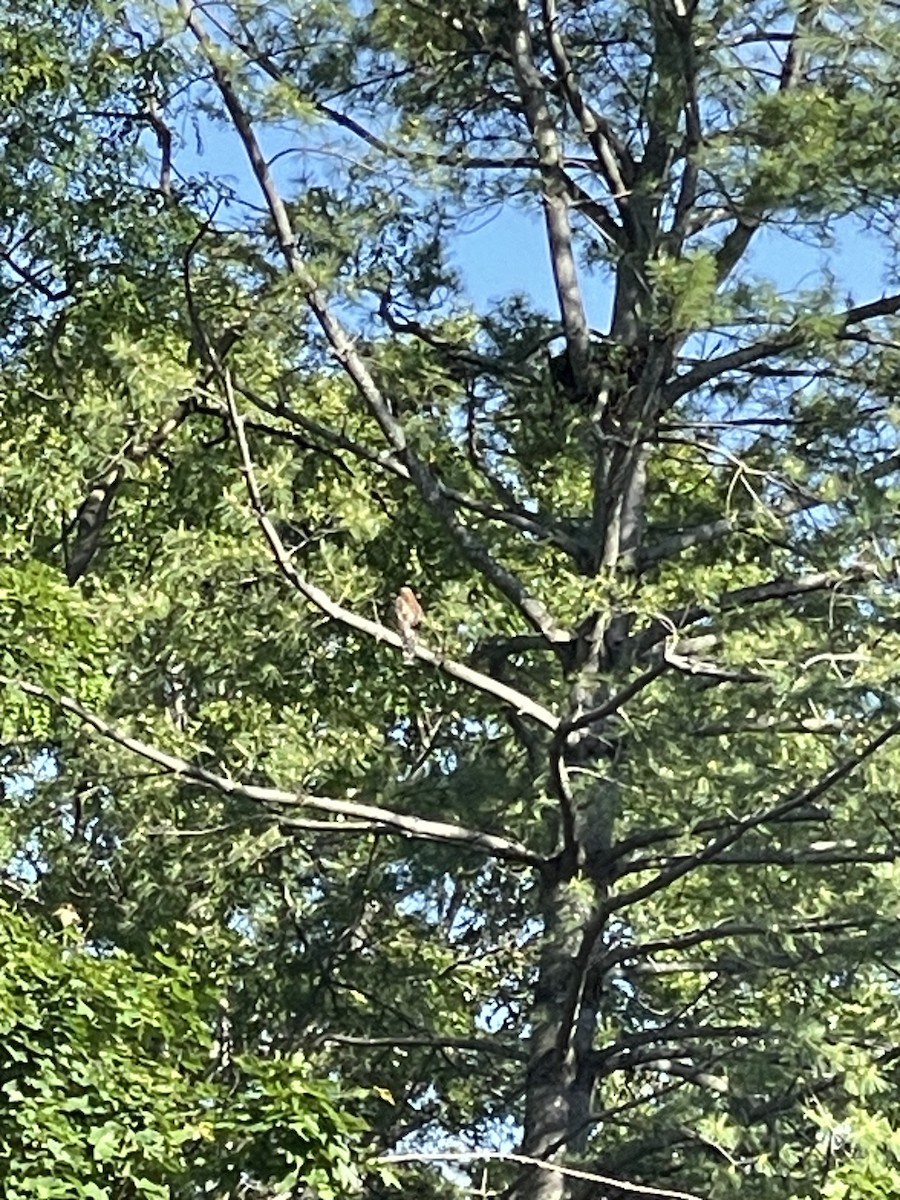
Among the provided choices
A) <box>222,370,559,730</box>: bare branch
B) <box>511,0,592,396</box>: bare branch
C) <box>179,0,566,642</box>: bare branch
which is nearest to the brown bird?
<box>222,370,559,730</box>: bare branch

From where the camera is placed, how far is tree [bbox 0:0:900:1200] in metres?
6.91

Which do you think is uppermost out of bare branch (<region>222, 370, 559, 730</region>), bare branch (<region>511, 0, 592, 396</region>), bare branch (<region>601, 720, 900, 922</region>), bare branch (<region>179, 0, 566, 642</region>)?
bare branch (<region>511, 0, 592, 396</region>)

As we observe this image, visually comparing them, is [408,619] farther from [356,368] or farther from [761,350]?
[761,350]

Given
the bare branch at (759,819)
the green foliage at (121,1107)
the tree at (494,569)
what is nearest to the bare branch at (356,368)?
the tree at (494,569)

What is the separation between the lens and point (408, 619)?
7.42 meters

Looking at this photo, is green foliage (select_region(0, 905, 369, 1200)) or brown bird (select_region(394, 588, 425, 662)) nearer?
green foliage (select_region(0, 905, 369, 1200))

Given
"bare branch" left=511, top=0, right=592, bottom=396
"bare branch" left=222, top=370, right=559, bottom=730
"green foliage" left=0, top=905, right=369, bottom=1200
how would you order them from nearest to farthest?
1. "green foliage" left=0, top=905, right=369, bottom=1200
2. "bare branch" left=222, top=370, right=559, bottom=730
3. "bare branch" left=511, top=0, right=592, bottom=396

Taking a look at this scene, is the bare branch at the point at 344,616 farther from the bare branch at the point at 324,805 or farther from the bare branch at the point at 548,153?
the bare branch at the point at 548,153

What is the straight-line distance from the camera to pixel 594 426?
25.5 feet

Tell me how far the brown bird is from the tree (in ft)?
0.24

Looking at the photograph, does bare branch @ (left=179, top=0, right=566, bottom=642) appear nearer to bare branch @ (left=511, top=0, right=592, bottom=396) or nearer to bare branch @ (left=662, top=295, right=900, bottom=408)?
bare branch @ (left=511, top=0, right=592, bottom=396)

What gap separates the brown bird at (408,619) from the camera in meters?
7.41

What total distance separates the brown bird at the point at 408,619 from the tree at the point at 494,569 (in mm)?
74

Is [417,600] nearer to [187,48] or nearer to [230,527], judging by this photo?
[230,527]
